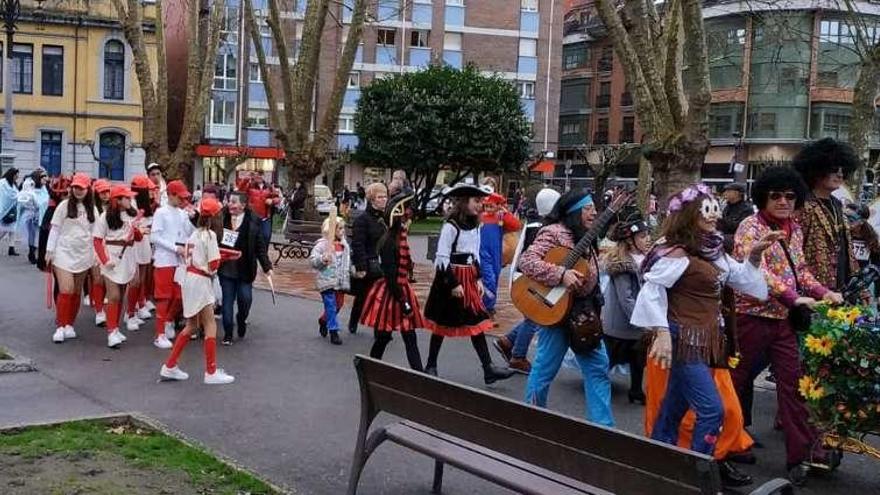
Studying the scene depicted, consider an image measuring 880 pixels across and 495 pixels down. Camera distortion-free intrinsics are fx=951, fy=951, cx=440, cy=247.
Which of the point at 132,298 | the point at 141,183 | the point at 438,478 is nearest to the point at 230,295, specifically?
the point at 132,298

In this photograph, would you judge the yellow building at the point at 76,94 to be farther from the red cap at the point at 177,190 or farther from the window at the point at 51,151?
the red cap at the point at 177,190

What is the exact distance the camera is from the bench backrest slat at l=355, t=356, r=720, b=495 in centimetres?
329

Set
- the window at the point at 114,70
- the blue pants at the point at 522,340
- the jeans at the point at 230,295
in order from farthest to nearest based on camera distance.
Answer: the window at the point at 114,70 < the jeans at the point at 230,295 < the blue pants at the point at 522,340

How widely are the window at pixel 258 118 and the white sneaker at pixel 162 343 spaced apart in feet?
159

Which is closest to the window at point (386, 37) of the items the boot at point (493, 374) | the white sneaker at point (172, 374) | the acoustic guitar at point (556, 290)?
the white sneaker at point (172, 374)

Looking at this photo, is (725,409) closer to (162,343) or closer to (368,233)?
(368,233)

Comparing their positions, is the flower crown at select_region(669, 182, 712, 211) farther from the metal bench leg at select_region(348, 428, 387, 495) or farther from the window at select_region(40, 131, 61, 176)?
the window at select_region(40, 131, 61, 176)

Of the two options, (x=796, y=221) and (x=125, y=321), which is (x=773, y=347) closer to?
(x=796, y=221)

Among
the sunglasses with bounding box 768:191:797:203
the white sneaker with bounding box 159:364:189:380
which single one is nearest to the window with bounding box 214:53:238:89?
the white sneaker with bounding box 159:364:189:380

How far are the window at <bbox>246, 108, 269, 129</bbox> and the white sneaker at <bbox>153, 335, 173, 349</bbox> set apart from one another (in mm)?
48420

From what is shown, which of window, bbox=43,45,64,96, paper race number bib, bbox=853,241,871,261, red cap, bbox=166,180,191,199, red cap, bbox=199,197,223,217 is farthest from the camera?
window, bbox=43,45,64,96

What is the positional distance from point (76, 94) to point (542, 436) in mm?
48406

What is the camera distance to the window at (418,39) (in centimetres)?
5766

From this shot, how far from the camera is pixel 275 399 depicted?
777 cm
